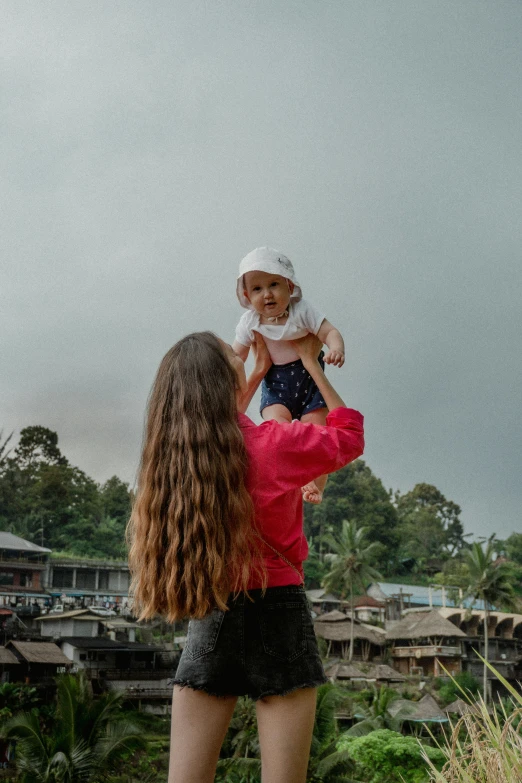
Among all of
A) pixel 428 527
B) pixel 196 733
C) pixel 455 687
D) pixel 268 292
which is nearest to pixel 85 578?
pixel 455 687

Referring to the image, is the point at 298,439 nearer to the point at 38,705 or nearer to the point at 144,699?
the point at 38,705

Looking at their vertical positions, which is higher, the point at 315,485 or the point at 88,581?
the point at 88,581

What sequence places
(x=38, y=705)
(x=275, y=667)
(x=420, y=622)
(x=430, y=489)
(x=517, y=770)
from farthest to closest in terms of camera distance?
(x=430, y=489) < (x=420, y=622) < (x=38, y=705) < (x=517, y=770) < (x=275, y=667)

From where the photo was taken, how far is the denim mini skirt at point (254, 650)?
4.96 feet

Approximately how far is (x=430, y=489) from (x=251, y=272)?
45532mm

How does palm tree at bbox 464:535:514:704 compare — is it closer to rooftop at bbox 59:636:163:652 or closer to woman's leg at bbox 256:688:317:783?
rooftop at bbox 59:636:163:652

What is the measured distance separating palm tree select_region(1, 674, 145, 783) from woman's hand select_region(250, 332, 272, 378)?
1315 centimetres

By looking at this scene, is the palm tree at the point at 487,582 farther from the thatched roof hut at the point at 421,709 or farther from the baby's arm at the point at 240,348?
the baby's arm at the point at 240,348

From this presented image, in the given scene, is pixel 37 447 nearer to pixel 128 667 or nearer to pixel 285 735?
pixel 128 667

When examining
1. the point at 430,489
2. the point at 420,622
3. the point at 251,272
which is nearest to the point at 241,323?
the point at 251,272

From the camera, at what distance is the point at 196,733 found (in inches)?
60.0

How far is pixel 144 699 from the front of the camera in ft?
68.7

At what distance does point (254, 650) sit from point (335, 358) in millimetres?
866

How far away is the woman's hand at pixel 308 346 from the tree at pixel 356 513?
36649 millimetres
